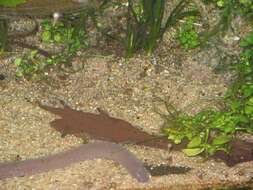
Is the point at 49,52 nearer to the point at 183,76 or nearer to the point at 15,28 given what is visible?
the point at 15,28

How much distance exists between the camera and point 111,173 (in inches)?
186

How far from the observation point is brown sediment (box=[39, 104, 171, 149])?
500cm

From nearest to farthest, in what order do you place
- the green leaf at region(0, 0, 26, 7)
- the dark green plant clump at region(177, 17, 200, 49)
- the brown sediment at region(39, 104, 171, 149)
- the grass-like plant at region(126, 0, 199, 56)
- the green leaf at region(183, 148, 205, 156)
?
1. the green leaf at region(183, 148, 205, 156)
2. the brown sediment at region(39, 104, 171, 149)
3. the grass-like plant at region(126, 0, 199, 56)
4. the green leaf at region(0, 0, 26, 7)
5. the dark green plant clump at region(177, 17, 200, 49)

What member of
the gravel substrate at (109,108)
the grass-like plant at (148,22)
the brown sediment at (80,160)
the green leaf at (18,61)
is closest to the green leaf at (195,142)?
the gravel substrate at (109,108)

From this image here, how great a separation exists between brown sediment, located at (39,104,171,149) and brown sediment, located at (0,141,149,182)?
111 mm

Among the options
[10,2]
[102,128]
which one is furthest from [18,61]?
[102,128]

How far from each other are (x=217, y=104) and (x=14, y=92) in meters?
1.71

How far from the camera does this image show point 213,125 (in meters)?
4.93

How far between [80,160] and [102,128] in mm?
386

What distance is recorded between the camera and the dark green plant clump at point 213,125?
4.87 meters

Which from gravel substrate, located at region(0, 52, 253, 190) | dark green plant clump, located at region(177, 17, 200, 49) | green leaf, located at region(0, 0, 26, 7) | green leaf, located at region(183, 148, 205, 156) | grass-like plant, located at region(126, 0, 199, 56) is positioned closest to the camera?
gravel substrate, located at region(0, 52, 253, 190)

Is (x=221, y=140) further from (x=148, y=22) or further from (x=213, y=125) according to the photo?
(x=148, y=22)

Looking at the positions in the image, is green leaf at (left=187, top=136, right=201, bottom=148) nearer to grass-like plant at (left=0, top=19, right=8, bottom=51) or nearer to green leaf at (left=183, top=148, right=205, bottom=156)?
green leaf at (left=183, top=148, right=205, bottom=156)

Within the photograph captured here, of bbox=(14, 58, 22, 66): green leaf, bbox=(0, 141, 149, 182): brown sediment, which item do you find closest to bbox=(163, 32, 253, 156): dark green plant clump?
bbox=(0, 141, 149, 182): brown sediment
